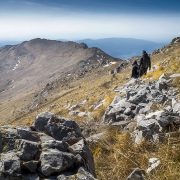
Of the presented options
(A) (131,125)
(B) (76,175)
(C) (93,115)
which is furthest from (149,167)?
(C) (93,115)

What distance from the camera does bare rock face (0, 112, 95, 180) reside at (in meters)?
5.93

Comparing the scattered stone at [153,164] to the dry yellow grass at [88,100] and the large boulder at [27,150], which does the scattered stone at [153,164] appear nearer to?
the large boulder at [27,150]

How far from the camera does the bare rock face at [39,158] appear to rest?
5926mm

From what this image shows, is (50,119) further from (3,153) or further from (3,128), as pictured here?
(3,153)

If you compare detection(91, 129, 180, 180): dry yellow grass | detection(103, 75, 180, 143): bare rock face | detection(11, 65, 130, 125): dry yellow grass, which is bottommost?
detection(11, 65, 130, 125): dry yellow grass

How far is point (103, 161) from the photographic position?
7984 millimetres

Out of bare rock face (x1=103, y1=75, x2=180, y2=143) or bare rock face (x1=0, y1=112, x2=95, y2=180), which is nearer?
bare rock face (x1=0, y1=112, x2=95, y2=180)

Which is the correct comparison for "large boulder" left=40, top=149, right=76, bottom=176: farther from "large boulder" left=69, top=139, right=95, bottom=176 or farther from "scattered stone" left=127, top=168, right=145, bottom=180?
"scattered stone" left=127, top=168, right=145, bottom=180

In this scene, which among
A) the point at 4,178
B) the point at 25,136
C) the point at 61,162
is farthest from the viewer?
the point at 25,136

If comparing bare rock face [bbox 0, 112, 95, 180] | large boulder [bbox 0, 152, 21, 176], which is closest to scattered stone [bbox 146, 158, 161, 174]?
bare rock face [bbox 0, 112, 95, 180]

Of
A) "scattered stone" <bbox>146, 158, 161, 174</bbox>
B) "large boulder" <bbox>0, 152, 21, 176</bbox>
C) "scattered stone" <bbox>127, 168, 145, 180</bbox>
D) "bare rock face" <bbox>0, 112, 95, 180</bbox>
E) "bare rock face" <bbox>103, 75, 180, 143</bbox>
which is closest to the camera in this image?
"large boulder" <bbox>0, 152, 21, 176</bbox>

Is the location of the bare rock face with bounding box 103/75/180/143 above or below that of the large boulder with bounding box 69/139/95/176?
below

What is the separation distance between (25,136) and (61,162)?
1.29 m

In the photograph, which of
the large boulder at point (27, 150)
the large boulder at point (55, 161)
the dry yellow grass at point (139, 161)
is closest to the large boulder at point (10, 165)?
the large boulder at point (27, 150)
